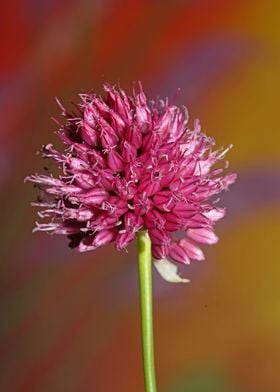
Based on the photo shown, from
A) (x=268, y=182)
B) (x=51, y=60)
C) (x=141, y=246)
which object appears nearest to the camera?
(x=141, y=246)

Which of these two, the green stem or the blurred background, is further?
the blurred background

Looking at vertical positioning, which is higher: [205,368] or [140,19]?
[140,19]

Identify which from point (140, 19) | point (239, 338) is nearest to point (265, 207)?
point (239, 338)

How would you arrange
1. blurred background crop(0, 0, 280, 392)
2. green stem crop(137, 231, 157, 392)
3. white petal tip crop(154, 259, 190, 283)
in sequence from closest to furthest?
green stem crop(137, 231, 157, 392)
white petal tip crop(154, 259, 190, 283)
blurred background crop(0, 0, 280, 392)

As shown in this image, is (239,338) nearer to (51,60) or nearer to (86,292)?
(86,292)

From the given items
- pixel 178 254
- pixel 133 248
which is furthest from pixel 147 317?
pixel 133 248

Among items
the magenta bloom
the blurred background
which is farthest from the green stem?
the blurred background

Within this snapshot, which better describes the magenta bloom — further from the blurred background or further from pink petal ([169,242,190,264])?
the blurred background

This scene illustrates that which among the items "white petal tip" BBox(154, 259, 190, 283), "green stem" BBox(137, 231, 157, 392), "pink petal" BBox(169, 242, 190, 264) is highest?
"pink petal" BBox(169, 242, 190, 264)
